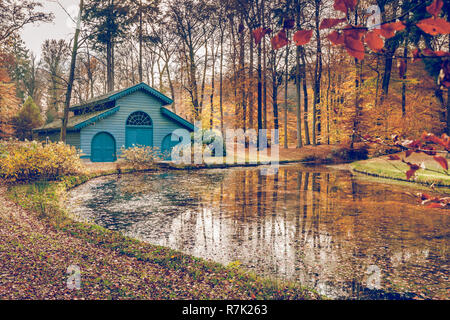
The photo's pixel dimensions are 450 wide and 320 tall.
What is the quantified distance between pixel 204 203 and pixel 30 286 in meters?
7.50

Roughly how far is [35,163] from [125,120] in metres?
11.9

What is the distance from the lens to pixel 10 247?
5480 millimetres

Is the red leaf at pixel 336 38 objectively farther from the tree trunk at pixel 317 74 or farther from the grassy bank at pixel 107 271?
the tree trunk at pixel 317 74

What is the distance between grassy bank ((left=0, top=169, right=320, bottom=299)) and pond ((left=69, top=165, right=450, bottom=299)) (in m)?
0.81

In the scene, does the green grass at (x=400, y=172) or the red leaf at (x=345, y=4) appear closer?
the red leaf at (x=345, y=4)

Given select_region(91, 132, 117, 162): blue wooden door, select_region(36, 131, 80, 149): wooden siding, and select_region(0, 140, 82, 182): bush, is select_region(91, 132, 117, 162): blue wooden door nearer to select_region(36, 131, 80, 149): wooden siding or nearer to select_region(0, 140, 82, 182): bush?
select_region(36, 131, 80, 149): wooden siding

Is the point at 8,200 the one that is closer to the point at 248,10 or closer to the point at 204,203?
the point at 204,203

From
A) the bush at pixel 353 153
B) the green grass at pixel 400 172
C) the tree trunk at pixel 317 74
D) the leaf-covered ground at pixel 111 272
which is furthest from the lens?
the tree trunk at pixel 317 74

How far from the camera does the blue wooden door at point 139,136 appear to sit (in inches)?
1024

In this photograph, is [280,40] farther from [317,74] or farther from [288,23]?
[317,74]

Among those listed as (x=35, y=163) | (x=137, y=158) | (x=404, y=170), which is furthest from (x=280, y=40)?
(x=137, y=158)

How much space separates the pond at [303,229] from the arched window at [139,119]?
11.9 m

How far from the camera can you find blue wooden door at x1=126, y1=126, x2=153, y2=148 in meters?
26.0

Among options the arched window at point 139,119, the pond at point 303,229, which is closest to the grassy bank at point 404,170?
the pond at point 303,229
